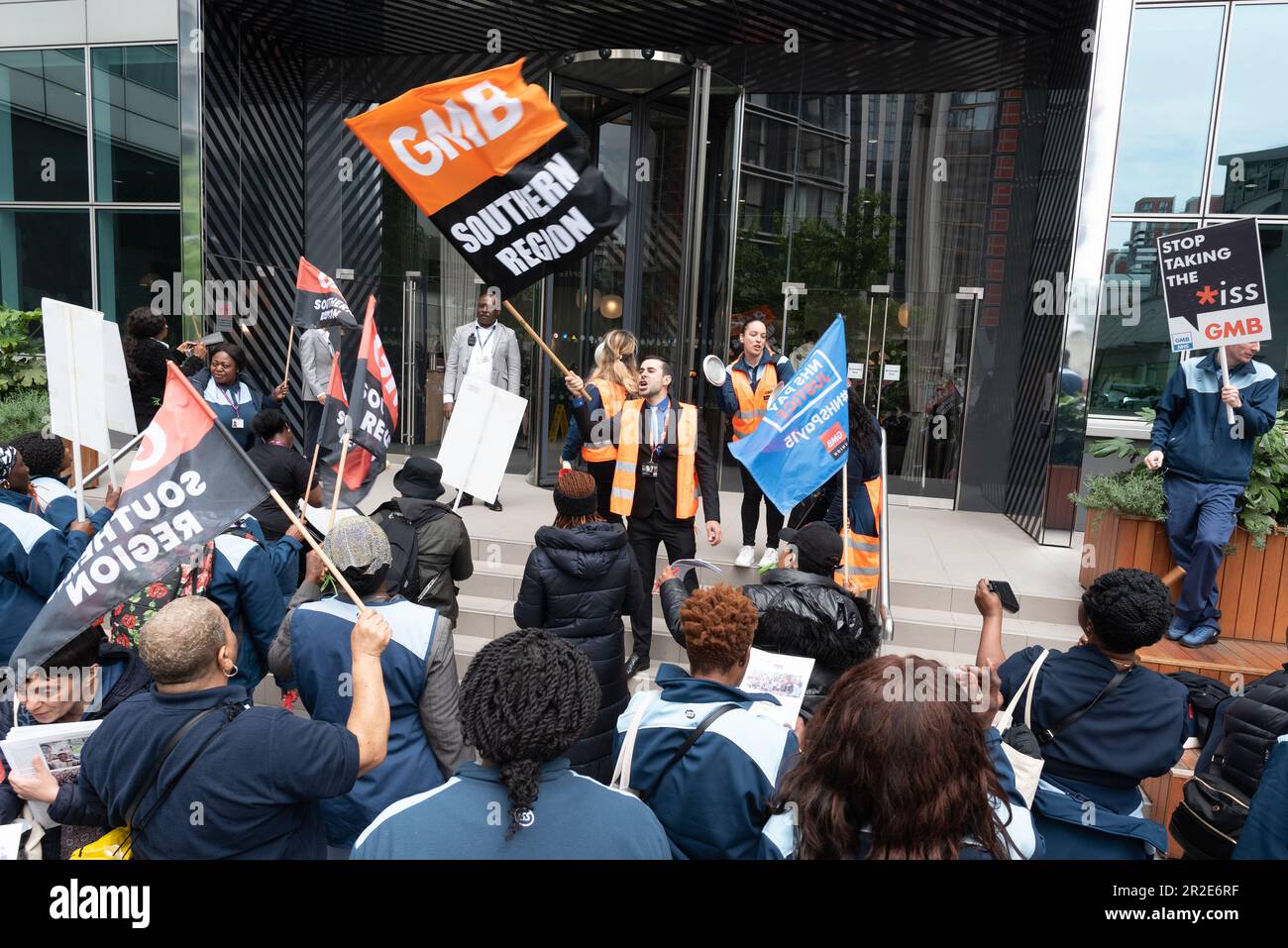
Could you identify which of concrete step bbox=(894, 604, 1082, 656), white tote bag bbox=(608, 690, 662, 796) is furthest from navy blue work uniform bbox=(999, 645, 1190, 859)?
concrete step bbox=(894, 604, 1082, 656)

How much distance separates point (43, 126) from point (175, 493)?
12.1m

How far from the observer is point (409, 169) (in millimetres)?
4625

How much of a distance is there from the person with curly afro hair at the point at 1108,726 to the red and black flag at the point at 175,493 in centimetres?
274

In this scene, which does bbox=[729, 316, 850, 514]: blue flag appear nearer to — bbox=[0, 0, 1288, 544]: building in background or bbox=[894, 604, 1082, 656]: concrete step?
bbox=[894, 604, 1082, 656]: concrete step

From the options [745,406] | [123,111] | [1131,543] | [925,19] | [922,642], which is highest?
[925,19]

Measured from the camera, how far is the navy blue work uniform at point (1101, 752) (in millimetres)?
2682

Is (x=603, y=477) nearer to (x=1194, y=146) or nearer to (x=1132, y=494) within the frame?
(x=1132, y=494)

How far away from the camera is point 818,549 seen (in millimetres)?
3668

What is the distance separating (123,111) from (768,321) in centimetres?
884

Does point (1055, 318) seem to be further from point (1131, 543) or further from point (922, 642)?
point (922, 642)

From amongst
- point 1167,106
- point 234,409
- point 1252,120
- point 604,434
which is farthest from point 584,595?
point 1252,120

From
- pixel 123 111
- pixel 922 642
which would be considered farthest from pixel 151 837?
pixel 123 111

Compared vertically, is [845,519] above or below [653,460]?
below

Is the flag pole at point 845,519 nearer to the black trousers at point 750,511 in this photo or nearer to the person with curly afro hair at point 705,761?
the black trousers at point 750,511
